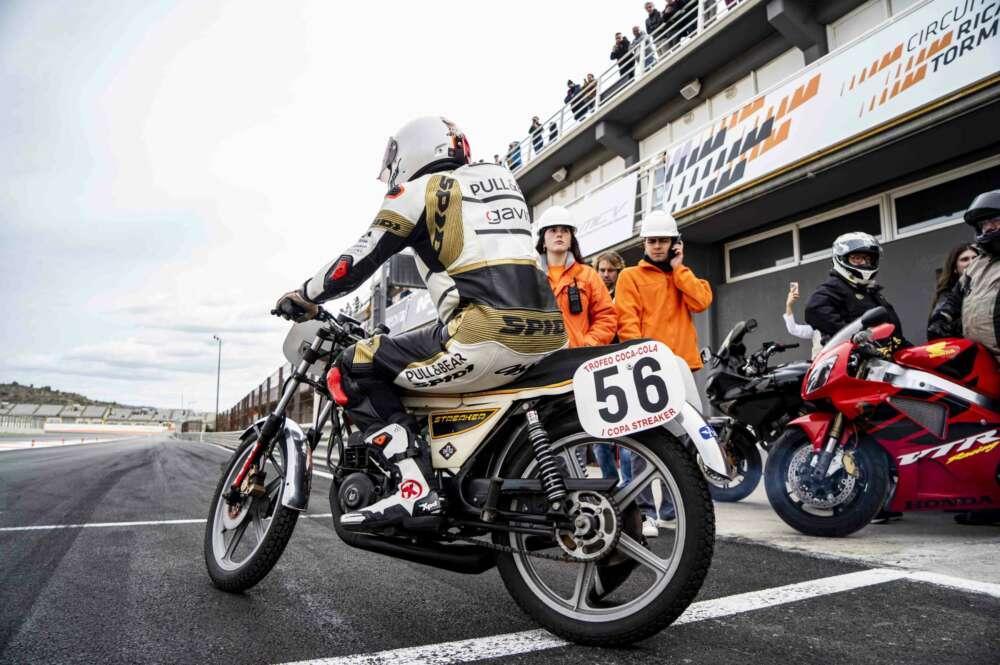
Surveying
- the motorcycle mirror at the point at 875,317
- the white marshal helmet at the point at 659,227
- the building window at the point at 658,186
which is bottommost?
the motorcycle mirror at the point at 875,317

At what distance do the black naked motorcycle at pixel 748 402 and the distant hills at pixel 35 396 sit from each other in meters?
141

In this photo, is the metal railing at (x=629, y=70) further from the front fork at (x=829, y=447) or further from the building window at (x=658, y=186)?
the front fork at (x=829, y=447)

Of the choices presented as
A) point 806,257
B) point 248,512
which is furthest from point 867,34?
point 248,512

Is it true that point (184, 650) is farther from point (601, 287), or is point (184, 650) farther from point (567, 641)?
point (601, 287)

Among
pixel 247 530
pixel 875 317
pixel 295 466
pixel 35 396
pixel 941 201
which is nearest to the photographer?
pixel 295 466

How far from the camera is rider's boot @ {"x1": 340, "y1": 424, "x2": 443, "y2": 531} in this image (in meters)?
2.25

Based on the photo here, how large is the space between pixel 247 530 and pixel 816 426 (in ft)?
10.6

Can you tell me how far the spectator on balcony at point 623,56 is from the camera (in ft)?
52.1

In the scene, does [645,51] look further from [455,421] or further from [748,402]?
[455,421]

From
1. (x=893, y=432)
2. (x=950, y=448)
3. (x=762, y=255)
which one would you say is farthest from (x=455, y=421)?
(x=762, y=255)

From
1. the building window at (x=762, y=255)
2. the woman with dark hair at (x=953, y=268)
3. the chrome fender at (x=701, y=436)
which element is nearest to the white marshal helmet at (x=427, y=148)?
the chrome fender at (x=701, y=436)

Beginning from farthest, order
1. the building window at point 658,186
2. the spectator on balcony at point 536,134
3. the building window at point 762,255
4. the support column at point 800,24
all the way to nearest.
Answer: the spectator on balcony at point 536,134 → the support column at point 800,24 → the building window at point 762,255 → the building window at point 658,186

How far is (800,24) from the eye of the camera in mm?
11359

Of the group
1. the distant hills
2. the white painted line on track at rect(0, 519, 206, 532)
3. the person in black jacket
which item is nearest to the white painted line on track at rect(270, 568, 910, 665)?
the person in black jacket
